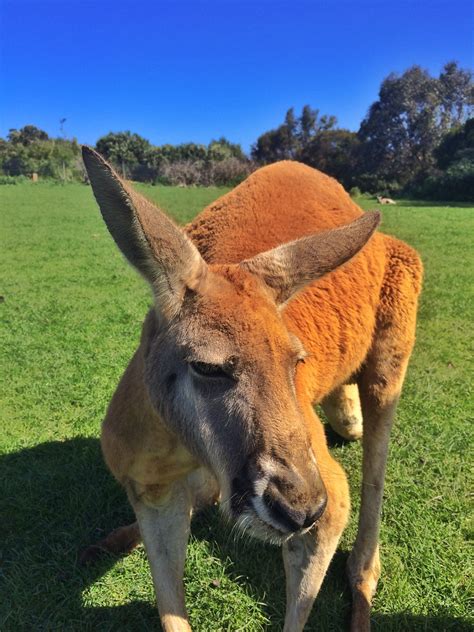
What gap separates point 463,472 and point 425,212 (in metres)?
19.4

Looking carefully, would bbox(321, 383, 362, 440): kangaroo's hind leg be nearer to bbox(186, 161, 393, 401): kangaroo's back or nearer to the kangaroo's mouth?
bbox(186, 161, 393, 401): kangaroo's back

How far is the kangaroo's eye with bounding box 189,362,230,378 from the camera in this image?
1.75 metres

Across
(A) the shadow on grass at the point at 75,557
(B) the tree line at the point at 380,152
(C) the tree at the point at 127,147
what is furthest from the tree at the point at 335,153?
(A) the shadow on grass at the point at 75,557

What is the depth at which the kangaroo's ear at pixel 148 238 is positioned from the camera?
5.46 feet

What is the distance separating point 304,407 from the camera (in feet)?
7.82

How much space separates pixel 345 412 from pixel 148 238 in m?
2.87

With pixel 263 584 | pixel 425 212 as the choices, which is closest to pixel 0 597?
pixel 263 584

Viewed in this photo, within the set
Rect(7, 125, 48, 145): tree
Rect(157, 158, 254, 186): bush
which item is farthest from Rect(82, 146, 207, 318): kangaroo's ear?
Rect(7, 125, 48, 145): tree

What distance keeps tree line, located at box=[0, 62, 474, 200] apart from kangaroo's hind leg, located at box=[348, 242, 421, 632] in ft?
107

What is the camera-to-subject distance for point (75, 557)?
3223 millimetres

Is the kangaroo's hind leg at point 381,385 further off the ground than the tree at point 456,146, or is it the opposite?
the tree at point 456,146

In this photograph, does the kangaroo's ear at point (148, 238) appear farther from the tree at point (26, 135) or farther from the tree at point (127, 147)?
the tree at point (26, 135)

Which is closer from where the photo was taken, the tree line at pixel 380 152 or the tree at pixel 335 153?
the tree line at pixel 380 152

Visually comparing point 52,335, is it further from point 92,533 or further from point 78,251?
point 78,251
